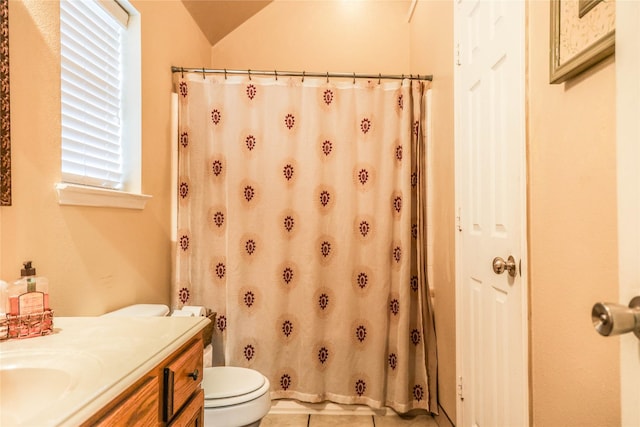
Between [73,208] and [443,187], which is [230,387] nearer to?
[73,208]

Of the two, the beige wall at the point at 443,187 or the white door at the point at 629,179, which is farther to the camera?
the beige wall at the point at 443,187

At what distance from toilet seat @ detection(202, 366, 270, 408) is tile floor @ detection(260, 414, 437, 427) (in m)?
0.62

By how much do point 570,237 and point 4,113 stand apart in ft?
4.84

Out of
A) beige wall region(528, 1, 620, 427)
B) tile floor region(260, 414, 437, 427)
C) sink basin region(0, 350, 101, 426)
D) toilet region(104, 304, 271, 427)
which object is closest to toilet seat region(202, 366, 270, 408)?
toilet region(104, 304, 271, 427)

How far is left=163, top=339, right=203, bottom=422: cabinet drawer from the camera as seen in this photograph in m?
0.87

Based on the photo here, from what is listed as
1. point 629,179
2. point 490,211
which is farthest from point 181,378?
point 490,211

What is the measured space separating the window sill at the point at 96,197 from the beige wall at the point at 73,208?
0.09ft

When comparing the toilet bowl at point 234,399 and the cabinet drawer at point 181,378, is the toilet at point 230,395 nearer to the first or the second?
the toilet bowl at point 234,399

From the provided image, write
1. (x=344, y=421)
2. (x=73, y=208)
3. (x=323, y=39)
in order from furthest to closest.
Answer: (x=323, y=39) < (x=344, y=421) < (x=73, y=208)

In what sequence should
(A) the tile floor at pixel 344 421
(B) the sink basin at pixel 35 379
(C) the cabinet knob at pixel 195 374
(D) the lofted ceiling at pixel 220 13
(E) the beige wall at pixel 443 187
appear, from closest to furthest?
1. (B) the sink basin at pixel 35 379
2. (C) the cabinet knob at pixel 195 374
3. (E) the beige wall at pixel 443 187
4. (A) the tile floor at pixel 344 421
5. (D) the lofted ceiling at pixel 220 13

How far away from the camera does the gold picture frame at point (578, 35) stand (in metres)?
0.75

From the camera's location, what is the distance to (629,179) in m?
0.51

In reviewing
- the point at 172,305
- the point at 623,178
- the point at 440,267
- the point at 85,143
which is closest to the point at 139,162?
the point at 85,143

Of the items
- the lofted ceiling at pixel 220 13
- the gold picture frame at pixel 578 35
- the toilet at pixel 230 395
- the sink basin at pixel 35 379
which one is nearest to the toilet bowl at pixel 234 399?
the toilet at pixel 230 395
